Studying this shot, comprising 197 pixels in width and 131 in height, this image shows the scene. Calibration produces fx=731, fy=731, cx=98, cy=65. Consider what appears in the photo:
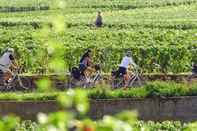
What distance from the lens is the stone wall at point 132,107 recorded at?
17.0 metres

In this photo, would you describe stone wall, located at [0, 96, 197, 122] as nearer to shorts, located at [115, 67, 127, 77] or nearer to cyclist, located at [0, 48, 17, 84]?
shorts, located at [115, 67, 127, 77]

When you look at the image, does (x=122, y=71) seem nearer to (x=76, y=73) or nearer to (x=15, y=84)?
(x=76, y=73)

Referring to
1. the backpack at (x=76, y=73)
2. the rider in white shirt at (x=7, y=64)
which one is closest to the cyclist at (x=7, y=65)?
the rider in white shirt at (x=7, y=64)

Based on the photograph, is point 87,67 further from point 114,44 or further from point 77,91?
point 77,91

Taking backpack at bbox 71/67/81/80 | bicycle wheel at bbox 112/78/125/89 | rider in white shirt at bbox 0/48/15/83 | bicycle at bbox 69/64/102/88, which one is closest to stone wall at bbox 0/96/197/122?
bicycle at bbox 69/64/102/88

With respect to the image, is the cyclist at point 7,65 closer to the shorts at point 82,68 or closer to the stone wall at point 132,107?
the shorts at point 82,68

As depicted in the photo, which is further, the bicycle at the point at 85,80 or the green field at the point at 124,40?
the green field at the point at 124,40

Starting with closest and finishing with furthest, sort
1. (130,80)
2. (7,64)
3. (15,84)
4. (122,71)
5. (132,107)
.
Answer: (132,107) < (122,71) < (130,80) < (7,64) < (15,84)

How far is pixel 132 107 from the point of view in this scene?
56.2 feet

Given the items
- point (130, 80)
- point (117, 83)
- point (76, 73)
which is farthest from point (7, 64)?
point (130, 80)

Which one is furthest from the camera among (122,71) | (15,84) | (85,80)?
(15,84)

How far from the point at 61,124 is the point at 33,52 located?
846 inches

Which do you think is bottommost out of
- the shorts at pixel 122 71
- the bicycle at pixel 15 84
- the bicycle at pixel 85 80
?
the bicycle at pixel 15 84

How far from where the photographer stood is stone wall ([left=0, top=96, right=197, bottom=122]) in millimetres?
17000
